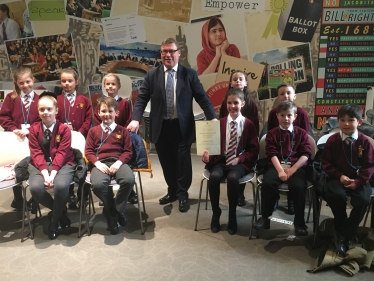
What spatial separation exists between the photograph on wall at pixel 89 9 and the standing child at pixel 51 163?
2.58 m

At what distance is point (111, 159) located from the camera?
3199 mm

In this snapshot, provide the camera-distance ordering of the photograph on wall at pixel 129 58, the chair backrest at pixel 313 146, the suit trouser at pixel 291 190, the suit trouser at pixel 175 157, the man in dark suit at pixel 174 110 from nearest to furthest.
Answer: the suit trouser at pixel 291 190
the chair backrest at pixel 313 146
the man in dark suit at pixel 174 110
the suit trouser at pixel 175 157
the photograph on wall at pixel 129 58

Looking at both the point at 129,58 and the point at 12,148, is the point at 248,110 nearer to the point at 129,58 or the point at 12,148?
the point at 12,148

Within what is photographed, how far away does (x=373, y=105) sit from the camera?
16.1ft

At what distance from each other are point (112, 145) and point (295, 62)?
10.2 ft

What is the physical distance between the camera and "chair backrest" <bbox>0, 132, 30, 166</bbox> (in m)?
3.26

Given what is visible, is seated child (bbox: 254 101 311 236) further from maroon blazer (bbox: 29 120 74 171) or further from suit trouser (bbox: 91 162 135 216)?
maroon blazer (bbox: 29 120 74 171)

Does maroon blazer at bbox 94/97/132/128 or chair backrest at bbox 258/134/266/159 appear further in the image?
maroon blazer at bbox 94/97/132/128

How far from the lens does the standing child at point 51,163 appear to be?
2.99 meters

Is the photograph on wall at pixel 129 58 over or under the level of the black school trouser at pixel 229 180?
→ over

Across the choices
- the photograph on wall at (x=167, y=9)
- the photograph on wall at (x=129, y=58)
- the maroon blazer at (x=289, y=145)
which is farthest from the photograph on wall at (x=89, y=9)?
the maroon blazer at (x=289, y=145)

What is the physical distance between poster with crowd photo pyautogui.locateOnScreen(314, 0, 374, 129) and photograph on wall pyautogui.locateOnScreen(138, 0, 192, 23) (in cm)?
191

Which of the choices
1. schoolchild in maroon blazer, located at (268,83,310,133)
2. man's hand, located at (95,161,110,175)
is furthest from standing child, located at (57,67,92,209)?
schoolchild in maroon blazer, located at (268,83,310,133)

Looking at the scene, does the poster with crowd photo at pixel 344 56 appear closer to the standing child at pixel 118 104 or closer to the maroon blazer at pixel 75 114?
Result: the standing child at pixel 118 104
